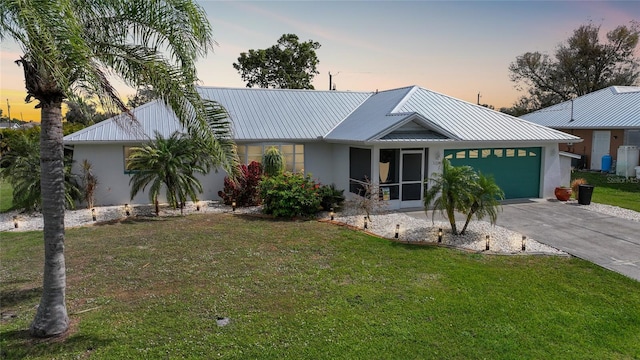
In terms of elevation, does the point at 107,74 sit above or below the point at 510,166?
above

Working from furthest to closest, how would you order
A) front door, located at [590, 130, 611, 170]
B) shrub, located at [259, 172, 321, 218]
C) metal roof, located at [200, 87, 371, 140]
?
front door, located at [590, 130, 611, 170] < metal roof, located at [200, 87, 371, 140] < shrub, located at [259, 172, 321, 218]

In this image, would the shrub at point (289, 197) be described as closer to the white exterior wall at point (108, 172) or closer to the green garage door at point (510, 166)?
the white exterior wall at point (108, 172)

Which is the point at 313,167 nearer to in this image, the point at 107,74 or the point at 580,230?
the point at 580,230

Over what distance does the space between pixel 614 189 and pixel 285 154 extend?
1588 cm

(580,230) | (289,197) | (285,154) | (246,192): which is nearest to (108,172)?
(246,192)

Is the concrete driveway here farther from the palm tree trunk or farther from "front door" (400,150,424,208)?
the palm tree trunk

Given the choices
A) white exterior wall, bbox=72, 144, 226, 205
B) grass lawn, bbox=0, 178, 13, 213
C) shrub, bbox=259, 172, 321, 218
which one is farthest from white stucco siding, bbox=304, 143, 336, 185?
grass lawn, bbox=0, 178, 13, 213

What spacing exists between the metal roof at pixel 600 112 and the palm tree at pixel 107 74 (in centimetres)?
2661

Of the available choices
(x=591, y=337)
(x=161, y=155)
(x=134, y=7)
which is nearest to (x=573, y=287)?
(x=591, y=337)

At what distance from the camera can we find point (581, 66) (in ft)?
148

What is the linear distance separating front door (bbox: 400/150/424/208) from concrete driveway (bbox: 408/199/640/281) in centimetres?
93

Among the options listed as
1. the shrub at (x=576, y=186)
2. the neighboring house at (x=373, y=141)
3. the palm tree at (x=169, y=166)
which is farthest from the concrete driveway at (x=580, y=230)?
the palm tree at (x=169, y=166)

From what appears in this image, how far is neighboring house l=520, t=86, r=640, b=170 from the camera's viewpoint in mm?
24828

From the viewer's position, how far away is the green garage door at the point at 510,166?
53.6 ft
